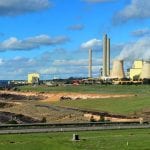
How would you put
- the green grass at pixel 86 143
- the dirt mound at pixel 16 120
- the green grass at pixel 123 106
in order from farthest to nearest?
the green grass at pixel 123 106 < the dirt mound at pixel 16 120 < the green grass at pixel 86 143

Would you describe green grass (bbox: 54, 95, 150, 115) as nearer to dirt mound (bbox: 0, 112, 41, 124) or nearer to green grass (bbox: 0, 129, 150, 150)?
dirt mound (bbox: 0, 112, 41, 124)

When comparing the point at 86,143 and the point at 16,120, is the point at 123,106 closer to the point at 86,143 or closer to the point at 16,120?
the point at 16,120

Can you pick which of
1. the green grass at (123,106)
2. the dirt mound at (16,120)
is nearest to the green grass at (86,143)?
the dirt mound at (16,120)

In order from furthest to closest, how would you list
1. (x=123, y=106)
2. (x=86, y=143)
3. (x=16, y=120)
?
(x=123, y=106)
(x=16, y=120)
(x=86, y=143)

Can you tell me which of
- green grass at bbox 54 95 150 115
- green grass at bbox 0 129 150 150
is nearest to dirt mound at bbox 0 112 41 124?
green grass at bbox 54 95 150 115

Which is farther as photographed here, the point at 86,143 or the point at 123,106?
the point at 123,106

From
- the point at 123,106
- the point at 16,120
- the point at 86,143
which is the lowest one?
the point at 16,120

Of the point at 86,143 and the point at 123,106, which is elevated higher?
the point at 123,106

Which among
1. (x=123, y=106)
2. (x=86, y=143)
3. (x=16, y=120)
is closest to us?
(x=86, y=143)

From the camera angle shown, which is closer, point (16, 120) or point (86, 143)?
point (86, 143)

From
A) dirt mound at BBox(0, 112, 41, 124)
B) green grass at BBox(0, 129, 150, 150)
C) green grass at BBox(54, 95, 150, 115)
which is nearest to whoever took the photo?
green grass at BBox(0, 129, 150, 150)

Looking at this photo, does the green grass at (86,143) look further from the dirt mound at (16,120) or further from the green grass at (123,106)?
the green grass at (123,106)

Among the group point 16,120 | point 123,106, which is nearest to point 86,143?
point 16,120

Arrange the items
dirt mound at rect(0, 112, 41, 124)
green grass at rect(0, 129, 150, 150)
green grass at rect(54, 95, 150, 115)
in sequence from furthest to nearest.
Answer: green grass at rect(54, 95, 150, 115) < dirt mound at rect(0, 112, 41, 124) < green grass at rect(0, 129, 150, 150)
